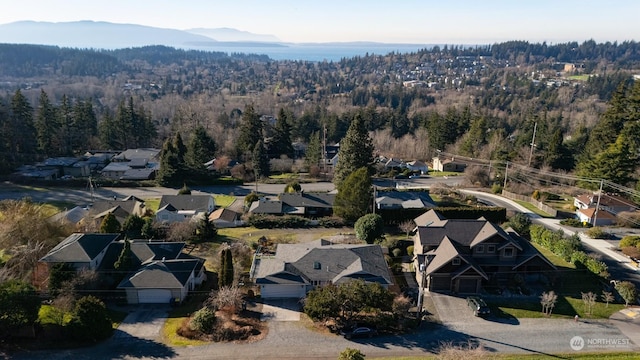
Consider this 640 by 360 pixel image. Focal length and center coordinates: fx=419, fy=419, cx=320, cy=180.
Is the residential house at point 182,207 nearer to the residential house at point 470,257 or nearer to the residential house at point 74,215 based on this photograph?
the residential house at point 74,215

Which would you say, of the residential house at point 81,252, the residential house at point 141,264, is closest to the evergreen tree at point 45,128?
the residential house at point 81,252

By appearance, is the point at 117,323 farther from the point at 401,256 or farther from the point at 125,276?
the point at 401,256

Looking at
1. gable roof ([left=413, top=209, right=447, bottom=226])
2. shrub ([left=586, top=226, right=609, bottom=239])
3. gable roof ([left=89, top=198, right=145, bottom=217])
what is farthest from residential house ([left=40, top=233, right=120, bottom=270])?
shrub ([left=586, top=226, right=609, bottom=239])

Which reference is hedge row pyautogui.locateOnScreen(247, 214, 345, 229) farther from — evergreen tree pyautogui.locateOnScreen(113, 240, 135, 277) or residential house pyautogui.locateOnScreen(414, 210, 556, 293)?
evergreen tree pyautogui.locateOnScreen(113, 240, 135, 277)

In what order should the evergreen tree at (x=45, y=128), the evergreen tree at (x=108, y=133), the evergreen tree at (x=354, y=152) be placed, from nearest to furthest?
the evergreen tree at (x=354, y=152), the evergreen tree at (x=45, y=128), the evergreen tree at (x=108, y=133)

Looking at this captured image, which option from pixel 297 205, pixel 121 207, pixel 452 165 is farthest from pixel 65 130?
pixel 452 165
